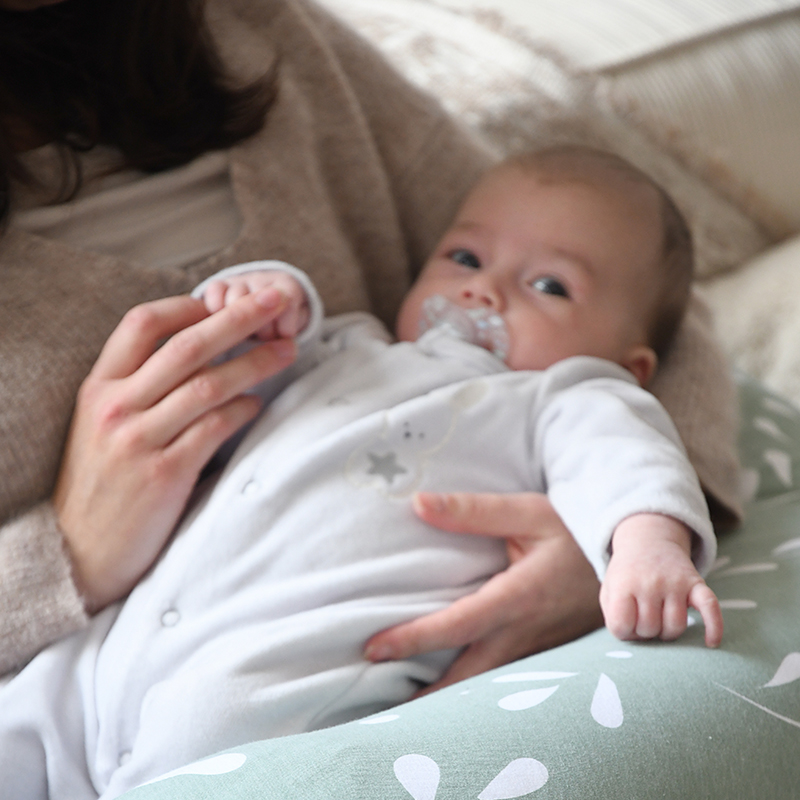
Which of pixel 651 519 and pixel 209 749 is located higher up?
pixel 651 519

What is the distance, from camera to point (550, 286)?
1.11 m

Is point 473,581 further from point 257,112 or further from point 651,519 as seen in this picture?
point 257,112

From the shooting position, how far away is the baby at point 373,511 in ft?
2.60

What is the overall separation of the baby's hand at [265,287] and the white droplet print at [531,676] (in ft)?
1.44

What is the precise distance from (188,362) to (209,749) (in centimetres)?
37

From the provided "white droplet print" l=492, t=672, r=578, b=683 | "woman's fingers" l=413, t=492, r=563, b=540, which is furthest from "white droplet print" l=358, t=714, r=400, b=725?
"woman's fingers" l=413, t=492, r=563, b=540

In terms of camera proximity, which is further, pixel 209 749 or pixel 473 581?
pixel 473 581

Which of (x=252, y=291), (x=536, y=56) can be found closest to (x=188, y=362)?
(x=252, y=291)

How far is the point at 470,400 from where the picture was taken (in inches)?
38.8

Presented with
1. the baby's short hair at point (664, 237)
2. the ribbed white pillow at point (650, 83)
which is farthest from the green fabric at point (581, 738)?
the ribbed white pillow at point (650, 83)

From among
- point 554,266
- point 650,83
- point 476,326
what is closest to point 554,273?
point 554,266

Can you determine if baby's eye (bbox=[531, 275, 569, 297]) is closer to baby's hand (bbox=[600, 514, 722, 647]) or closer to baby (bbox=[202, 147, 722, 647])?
baby (bbox=[202, 147, 722, 647])

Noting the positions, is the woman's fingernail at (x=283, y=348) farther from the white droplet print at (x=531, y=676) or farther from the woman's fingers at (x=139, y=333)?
the white droplet print at (x=531, y=676)

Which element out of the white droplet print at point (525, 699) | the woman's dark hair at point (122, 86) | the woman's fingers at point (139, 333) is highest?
the woman's dark hair at point (122, 86)
